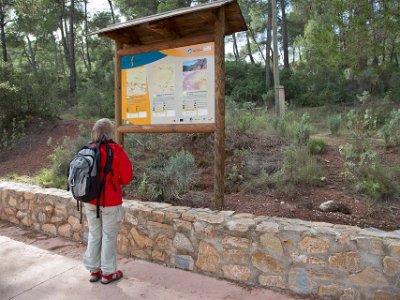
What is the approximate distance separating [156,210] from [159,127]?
1.03 meters

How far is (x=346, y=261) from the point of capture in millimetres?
2838

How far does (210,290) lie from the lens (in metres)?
3.22

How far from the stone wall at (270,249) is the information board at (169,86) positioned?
1093mm

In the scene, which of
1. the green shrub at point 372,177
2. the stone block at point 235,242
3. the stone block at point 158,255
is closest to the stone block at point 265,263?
the stone block at point 235,242

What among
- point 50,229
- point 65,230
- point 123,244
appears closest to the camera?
point 123,244

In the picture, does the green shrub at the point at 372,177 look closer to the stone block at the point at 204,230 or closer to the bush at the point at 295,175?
the bush at the point at 295,175

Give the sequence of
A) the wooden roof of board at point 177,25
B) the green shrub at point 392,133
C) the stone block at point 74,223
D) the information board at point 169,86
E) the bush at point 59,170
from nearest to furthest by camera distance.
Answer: the wooden roof of board at point 177,25, the information board at point 169,86, the stone block at point 74,223, the bush at point 59,170, the green shrub at point 392,133

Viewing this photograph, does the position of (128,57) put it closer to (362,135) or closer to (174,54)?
(174,54)

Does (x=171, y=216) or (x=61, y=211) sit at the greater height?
(x=171, y=216)

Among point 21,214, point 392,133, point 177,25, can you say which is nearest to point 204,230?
point 177,25

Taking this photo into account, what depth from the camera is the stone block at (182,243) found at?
362cm

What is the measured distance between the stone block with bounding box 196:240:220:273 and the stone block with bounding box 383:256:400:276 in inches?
57.5

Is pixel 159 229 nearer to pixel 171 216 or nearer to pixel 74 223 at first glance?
pixel 171 216

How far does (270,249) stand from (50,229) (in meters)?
3.30
